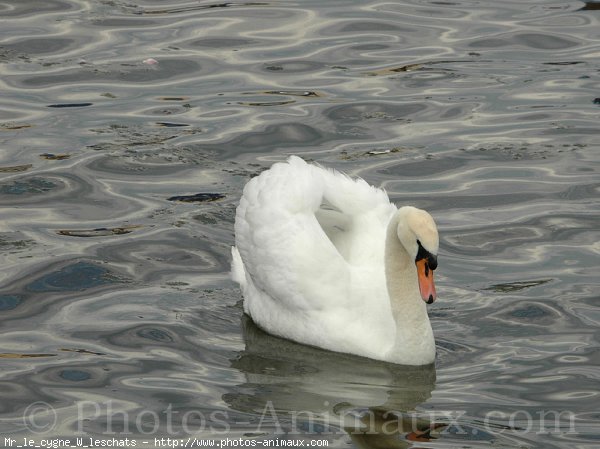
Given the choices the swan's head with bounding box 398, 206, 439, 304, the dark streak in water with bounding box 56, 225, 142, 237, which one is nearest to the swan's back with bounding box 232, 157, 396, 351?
the swan's head with bounding box 398, 206, 439, 304

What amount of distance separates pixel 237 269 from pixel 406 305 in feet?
5.54

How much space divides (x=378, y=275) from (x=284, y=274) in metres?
0.68

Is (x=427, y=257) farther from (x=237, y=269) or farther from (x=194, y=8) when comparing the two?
(x=194, y=8)

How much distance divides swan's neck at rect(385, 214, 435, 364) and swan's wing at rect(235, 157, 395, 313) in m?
0.35

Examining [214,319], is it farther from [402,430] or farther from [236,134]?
[236,134]

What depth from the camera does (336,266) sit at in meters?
10.3

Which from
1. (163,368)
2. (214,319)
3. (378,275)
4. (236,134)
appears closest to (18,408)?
(163,368)

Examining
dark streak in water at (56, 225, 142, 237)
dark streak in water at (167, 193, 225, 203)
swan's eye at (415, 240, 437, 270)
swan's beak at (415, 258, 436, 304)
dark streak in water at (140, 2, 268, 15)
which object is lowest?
dark streak in water at (56, 225, 142, 237)

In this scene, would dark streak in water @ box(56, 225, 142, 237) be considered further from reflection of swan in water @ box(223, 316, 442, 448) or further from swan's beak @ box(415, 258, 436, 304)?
swan's beak @ box(415, 258, 436, 304)

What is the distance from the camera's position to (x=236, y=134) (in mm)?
14422

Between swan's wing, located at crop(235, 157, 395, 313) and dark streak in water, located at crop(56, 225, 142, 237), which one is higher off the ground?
swan's wing, located at crop(235, 157, 395, 313)

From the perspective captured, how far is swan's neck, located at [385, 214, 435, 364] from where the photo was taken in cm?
998
